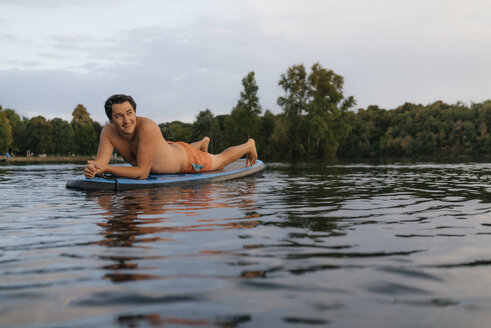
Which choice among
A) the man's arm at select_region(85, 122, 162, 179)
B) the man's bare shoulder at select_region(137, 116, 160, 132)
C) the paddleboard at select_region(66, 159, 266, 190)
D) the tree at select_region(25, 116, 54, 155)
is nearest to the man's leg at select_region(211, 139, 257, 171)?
the paddleboard at select_region(66, 159, 266, 190)

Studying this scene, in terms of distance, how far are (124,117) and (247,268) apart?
5.82 m

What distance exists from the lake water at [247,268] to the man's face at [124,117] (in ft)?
9.20

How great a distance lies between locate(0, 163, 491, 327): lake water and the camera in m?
2.00

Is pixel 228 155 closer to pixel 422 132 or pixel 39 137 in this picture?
pixel 422 132

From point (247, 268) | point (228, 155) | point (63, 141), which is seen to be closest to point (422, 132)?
point (63, 141)

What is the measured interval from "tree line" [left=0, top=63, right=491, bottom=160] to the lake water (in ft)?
151

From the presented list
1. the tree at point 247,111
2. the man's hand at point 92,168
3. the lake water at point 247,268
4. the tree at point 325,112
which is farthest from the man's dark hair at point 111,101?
the tree at point 247,111

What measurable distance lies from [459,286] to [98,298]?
1.81 metres

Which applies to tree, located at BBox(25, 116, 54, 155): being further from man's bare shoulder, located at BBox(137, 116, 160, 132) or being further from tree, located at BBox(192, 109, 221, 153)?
man's bare shoulder, located at BBox(137, 116, 160, 132)

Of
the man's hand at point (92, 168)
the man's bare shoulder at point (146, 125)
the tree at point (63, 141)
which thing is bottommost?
the man's hand at point (92, 168)

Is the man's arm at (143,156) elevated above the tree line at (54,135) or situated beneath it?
situated beneath

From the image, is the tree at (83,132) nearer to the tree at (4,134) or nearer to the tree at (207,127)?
the tree at (207,127)

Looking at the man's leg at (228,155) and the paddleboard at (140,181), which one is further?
the man's leg at (228,155)

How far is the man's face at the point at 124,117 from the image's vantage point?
7953mm
